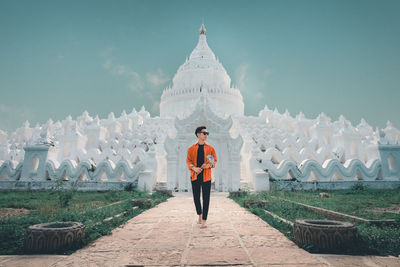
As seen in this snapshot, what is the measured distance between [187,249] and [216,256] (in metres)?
0.51

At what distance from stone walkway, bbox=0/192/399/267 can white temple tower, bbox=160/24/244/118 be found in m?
27.2

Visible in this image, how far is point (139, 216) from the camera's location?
6508 millimetres

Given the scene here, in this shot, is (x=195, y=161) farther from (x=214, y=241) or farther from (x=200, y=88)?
(x=200, y=88)

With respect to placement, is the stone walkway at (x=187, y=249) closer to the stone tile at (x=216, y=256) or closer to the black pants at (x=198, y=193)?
the stone tile at (x=216, y=256)

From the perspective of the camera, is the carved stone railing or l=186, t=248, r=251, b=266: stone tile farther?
the carved stone railing

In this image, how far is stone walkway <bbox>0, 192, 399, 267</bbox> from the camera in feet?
10.0

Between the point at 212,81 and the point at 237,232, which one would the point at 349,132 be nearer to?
the point at 212,81

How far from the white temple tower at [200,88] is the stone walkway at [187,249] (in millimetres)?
27206

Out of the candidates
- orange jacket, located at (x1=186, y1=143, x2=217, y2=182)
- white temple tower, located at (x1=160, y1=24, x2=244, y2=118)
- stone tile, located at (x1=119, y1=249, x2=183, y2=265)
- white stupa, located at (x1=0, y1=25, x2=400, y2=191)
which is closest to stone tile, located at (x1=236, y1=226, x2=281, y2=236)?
orange jacket, located at (x1=186, y1=143, x2=217, y2=182)

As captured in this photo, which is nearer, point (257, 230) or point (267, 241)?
point (267, 241)

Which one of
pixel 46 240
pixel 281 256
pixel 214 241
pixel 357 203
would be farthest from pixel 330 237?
pixel 357 203

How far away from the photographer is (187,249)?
3564mm

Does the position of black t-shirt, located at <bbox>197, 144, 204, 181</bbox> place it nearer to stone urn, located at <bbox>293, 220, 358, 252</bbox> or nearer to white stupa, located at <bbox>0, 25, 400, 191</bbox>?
stone urn, located at <bbox>293, 220, 358, 252</bbox>

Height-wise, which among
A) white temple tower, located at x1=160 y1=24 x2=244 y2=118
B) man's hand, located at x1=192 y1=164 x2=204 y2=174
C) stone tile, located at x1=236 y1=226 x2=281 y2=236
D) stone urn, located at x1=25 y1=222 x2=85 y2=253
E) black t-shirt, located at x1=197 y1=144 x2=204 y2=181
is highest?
white temple tower, located at x1=160 y1=24 x2=244 y2=118
